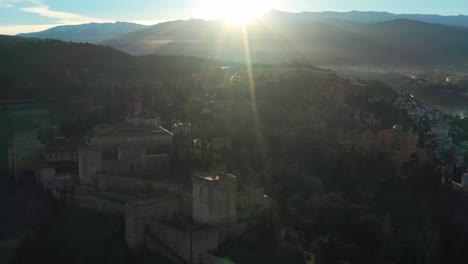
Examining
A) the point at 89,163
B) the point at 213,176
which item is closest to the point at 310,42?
the point at 89,163

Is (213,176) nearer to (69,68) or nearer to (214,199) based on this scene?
(214,199)

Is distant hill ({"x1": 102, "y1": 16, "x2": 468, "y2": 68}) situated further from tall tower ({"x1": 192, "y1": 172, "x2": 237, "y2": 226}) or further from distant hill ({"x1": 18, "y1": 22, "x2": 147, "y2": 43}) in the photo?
tall tower ({"x1": 192, "y1": 172, "x2": 237, "y2": 226})

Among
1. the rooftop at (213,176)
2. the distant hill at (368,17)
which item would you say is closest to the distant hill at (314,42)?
the distant hill at (368,17)

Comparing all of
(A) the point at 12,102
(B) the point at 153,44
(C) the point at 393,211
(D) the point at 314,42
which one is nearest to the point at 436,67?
(D) the point at 314,42

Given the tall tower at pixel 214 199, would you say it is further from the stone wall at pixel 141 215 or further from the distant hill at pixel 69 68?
the distant hill at pixel 69 68

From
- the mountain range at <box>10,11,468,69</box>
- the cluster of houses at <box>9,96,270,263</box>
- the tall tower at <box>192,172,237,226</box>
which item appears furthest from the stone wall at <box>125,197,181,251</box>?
the mountain range at <box>10,11,468,69</box>
